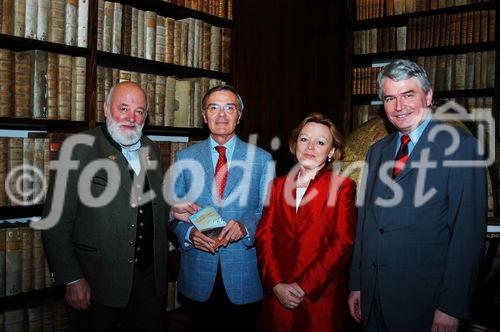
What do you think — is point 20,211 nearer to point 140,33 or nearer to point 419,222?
point 140,33

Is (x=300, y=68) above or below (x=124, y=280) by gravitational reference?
above

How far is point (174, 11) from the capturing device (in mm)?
3365

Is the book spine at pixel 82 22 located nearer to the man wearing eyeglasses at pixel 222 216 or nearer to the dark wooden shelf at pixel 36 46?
the dark wooden shelf at pixel 36 46

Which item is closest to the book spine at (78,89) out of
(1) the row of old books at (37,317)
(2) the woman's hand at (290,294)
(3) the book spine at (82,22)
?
(3) the book spine at (82,22)

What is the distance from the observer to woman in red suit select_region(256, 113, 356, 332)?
2012mm

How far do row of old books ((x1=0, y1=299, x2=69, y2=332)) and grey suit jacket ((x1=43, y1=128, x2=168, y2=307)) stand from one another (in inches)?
26.2

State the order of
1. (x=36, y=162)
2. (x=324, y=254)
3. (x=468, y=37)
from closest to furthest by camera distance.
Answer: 1. (x=324, y=254)
2. (x=36, y=162)
3. (x=468, y=37)

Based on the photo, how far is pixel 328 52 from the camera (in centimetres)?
475

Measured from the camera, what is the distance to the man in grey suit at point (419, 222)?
1.68 meters

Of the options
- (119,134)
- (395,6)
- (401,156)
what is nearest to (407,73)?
(401,156)

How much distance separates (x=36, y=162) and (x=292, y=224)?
57.1 inches

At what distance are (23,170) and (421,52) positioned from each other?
3.52m

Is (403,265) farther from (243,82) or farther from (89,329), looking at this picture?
(243,82)


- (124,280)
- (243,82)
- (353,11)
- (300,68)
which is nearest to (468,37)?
(353,11)
